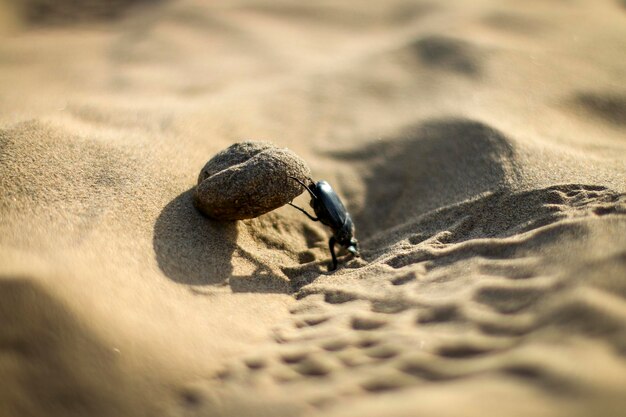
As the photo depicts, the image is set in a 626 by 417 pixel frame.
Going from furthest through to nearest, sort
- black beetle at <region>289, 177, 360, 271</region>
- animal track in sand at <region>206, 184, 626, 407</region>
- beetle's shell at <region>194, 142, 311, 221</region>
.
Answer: black beetle at <region>289, 177, 360, 271</region> < beetle's shell at <region>194, 142, 311, 221</region> < animal track in sand at <region>206, 184, 626, 407</region>

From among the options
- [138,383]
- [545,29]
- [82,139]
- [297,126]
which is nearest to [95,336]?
[138,383]

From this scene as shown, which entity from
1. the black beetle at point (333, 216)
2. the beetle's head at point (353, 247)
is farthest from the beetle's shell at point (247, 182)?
the beetle's head at point (353, 247)

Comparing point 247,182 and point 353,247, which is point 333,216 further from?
point 247,182

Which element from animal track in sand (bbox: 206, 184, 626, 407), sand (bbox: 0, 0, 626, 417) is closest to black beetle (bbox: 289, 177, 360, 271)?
sand (bbox: 0, 0, 626, 417)

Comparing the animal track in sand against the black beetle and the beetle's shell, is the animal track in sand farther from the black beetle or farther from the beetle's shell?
the beetle's shell

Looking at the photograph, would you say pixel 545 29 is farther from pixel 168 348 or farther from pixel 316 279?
pixel 168 348

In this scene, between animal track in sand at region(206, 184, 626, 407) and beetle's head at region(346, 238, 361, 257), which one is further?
beetle's head at region(346, 238, 361, 257)
